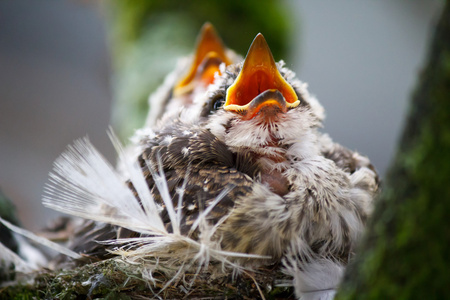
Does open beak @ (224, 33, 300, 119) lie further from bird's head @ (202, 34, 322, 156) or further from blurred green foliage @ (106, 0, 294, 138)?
blurred green foliage @ (106, 0, 294, 138)

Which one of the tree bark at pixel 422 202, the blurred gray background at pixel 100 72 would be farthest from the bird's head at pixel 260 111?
the blurred gray background at pixel 100 72

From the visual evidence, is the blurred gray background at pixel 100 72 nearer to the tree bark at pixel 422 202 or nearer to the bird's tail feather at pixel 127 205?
the bird's tail feather at pixel 127 205

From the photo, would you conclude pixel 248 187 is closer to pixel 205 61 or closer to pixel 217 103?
pixel 217 103

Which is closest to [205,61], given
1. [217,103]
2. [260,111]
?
[217,103]

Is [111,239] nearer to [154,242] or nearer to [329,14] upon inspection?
[154,242]

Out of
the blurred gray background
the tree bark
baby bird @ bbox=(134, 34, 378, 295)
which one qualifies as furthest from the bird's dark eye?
the blurred gray background
